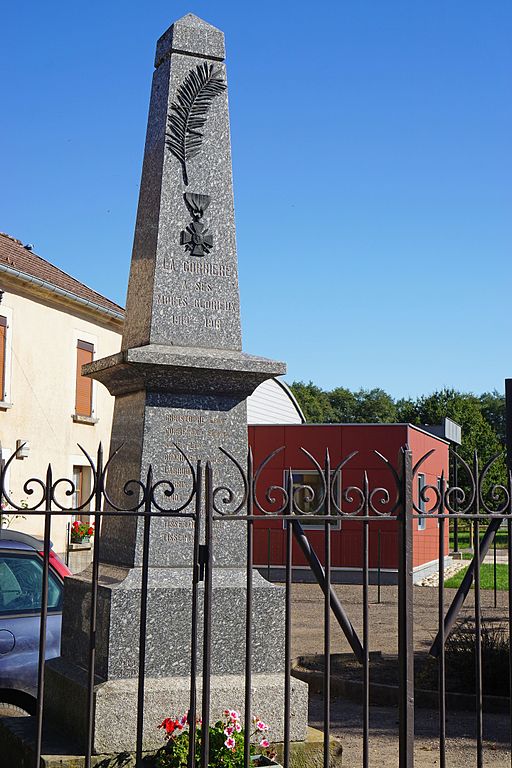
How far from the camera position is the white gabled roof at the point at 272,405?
2686cm

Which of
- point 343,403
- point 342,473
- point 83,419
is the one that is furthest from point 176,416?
point 343,403

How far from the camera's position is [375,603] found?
17828 millimetres

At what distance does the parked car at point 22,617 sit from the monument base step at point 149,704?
472 millimetres

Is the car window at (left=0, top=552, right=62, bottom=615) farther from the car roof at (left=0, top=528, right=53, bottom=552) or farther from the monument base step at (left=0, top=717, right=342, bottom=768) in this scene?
the monument base step at (left=0, top=717, right=342, bottom=768)

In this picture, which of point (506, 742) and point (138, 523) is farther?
point (506, 742)

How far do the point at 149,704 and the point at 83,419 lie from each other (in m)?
18.3

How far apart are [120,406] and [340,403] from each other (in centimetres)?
8671

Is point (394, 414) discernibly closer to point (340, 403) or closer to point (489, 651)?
point (340, 403)

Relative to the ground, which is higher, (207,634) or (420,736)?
(207,634)

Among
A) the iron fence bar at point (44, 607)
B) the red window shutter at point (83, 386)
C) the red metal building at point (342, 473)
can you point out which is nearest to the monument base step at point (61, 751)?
the iron fence bar at point (44, 607)

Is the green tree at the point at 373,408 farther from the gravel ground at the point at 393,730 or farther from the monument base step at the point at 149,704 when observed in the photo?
the monument base step at the point at 149,704

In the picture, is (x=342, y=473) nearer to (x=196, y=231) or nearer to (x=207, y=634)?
(x=196, y=231)

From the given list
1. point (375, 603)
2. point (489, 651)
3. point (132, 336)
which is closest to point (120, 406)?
Answer: point (132, 336)

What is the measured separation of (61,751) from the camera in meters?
4.69
